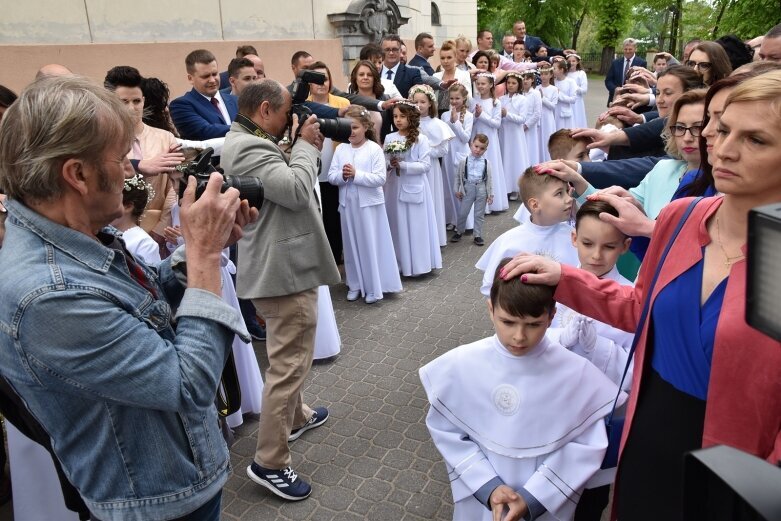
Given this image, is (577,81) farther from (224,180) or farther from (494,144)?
(224,180)

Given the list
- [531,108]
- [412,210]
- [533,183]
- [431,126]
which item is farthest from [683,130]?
[531,108]

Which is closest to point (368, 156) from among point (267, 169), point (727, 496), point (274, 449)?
point (267, 169)

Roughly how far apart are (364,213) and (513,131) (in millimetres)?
4537

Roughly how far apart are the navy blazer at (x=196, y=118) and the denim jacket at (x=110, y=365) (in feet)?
12.4

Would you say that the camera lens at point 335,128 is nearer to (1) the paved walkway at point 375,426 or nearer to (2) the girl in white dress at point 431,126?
(1) the paved walkway at point 375,426

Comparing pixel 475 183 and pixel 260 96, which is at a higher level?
pixel 260 96

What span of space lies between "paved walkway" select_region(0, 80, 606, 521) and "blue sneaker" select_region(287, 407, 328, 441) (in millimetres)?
36

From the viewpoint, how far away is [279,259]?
321cm

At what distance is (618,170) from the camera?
3.48 meters

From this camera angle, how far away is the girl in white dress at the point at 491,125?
8.38 metres

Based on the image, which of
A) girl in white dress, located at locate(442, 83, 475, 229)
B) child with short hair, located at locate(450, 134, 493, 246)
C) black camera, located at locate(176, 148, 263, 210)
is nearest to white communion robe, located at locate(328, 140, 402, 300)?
child with short hair, located at locate(450, 134, 493, 246)

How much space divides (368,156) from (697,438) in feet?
14.4

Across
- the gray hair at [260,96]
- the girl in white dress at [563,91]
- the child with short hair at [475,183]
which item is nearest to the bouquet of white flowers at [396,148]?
the child with short hair at [475,183]

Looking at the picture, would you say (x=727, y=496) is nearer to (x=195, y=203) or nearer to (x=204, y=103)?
(x=195, y=203)
